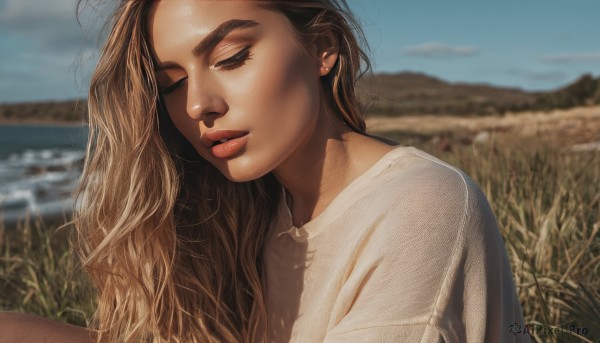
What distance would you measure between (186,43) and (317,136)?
50 centimetres

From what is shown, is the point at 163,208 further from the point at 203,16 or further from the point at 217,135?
the point at 203,16

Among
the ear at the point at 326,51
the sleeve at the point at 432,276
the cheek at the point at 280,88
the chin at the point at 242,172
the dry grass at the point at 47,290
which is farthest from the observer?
the dry grass at the point at 47,290

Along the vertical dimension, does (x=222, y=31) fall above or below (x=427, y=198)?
above

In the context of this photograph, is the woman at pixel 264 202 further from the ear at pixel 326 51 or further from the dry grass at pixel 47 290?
the dry grass at pixel 47 290

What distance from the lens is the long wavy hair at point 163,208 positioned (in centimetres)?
202

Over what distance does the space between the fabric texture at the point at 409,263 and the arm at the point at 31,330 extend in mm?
761

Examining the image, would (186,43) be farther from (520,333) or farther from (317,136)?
(520,333)

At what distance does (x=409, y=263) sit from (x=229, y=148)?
2.23ft

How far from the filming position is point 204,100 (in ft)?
6.00

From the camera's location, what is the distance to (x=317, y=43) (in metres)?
2.00

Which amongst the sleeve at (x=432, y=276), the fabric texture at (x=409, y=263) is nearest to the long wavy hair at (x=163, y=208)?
the fabric texture at (x=409, y=263)

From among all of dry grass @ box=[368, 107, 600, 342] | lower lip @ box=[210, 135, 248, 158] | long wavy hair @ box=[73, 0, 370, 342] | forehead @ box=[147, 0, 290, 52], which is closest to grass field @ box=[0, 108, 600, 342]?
dry grass @ box=[368, 107, 600, 342]

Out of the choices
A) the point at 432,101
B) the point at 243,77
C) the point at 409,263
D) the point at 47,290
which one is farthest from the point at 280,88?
the point at 432,101

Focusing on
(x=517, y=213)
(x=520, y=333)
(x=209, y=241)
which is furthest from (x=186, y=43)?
(x=517, y=213)
